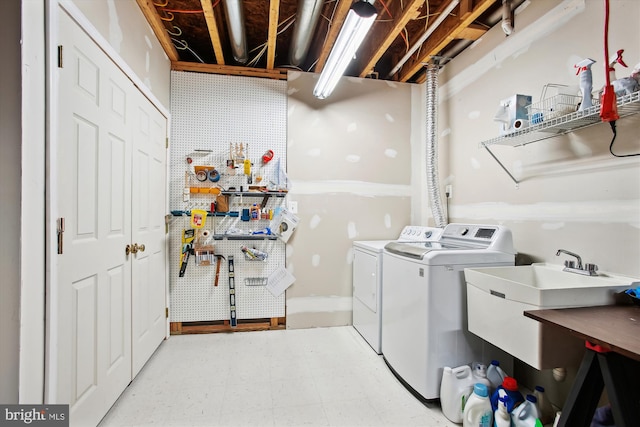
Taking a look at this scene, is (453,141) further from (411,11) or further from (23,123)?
(23,123)

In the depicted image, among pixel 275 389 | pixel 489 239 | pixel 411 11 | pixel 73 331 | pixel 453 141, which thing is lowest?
pixel 275 389

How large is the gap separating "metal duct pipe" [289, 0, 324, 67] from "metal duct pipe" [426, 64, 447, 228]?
1.24 metres

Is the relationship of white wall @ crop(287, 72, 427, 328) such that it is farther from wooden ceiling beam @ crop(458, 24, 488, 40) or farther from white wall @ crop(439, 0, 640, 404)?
wooden ceiling beam @ crop(458, 24, 488, 40)

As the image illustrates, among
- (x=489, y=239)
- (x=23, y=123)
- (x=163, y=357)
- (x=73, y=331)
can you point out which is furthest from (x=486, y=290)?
(x=163, y=357)

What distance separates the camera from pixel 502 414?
1.48 meters

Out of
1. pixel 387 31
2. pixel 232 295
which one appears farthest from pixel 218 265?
pixel 387 31

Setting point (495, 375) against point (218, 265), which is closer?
point (495, 375)

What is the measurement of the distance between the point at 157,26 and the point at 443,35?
7.80ft

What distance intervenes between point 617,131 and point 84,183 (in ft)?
9.14

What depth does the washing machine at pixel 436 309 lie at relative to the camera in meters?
1.77

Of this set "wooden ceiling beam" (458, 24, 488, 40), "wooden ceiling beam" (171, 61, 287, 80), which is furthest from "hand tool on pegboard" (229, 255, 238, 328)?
"wooden ceiling beam" (458, 24, 488, 40)

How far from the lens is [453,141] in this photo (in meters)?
2.71

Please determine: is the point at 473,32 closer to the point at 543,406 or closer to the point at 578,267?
the point at 578,267

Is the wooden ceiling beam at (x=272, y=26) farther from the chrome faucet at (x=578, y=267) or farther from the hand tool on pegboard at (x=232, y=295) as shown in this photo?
the chrome faucet at (x=578, y=267)
